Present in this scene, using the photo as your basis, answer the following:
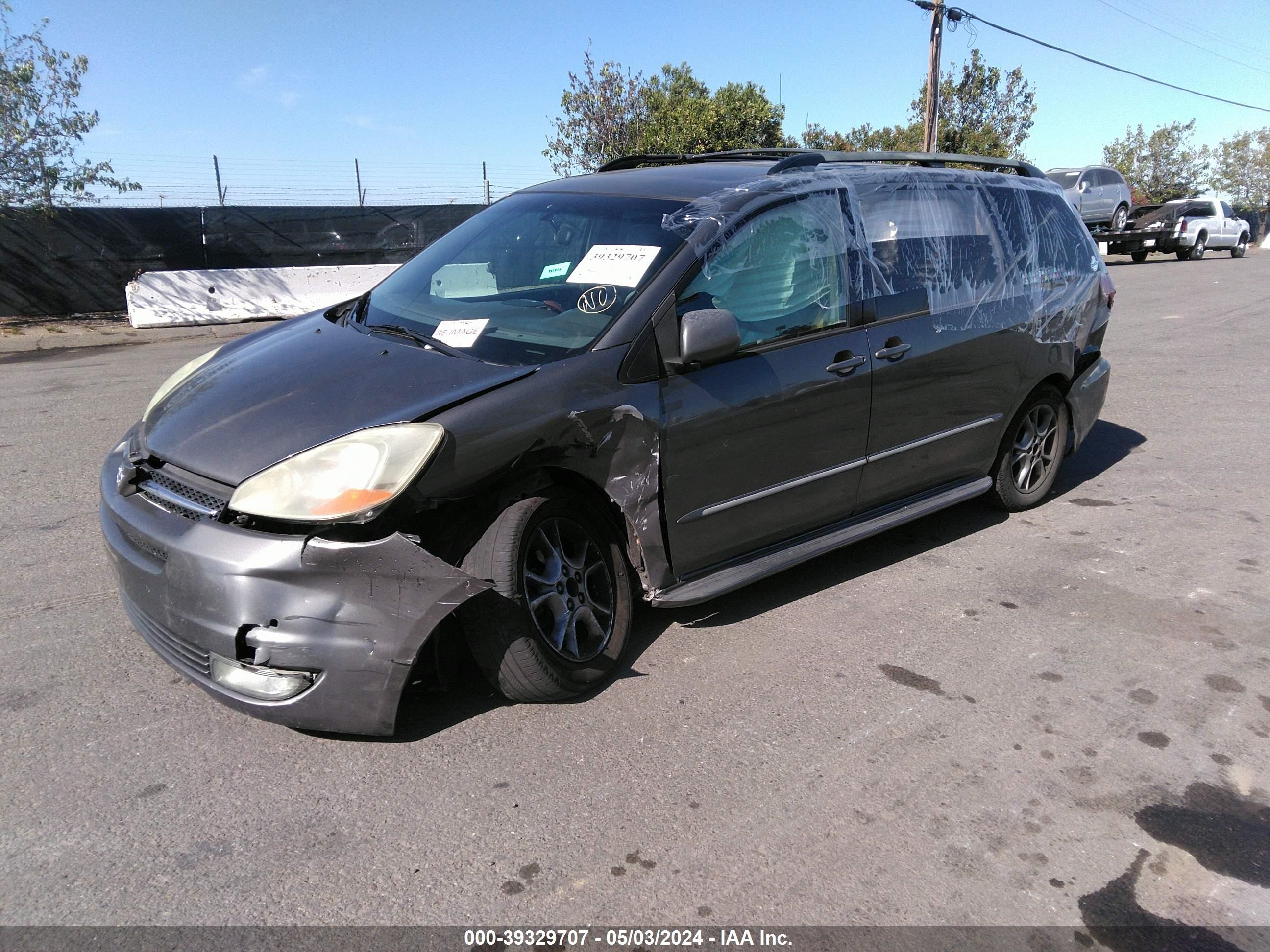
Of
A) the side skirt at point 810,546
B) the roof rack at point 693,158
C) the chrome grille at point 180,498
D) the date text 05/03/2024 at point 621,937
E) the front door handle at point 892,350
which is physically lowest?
the date text 05/03/2024 at point 621,937

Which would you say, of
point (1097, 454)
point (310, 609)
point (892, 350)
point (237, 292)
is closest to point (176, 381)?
point (310, 609)

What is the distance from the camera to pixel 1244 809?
2.91 meters

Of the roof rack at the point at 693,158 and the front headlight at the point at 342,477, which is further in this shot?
the roof rack at the point at 693,158

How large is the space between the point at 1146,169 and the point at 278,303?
62.5 metres

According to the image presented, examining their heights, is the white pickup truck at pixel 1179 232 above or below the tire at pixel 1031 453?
above

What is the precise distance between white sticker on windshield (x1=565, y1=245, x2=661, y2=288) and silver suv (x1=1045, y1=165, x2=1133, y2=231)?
25.0 meters

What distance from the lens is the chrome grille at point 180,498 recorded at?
9.66 ft

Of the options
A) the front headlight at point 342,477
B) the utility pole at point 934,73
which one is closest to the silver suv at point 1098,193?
the utility pole at point 934,73

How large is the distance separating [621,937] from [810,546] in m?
2.09

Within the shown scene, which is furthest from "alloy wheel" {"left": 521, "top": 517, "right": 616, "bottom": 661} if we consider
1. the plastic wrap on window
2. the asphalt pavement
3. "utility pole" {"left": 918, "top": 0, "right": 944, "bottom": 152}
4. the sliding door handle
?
"utility pole" {"left": 918, "top": 0, "right": 944, "bottom": 152}

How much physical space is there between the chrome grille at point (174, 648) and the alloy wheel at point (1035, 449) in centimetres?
420

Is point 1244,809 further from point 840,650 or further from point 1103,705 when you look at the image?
point 840,650

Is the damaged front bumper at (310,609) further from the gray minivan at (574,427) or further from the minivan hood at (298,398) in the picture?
the minivan hood at (298,398)

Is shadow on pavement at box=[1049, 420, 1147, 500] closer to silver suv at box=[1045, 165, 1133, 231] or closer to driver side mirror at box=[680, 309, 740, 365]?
driver side mirror at box=[680, 309, 740, 365]
